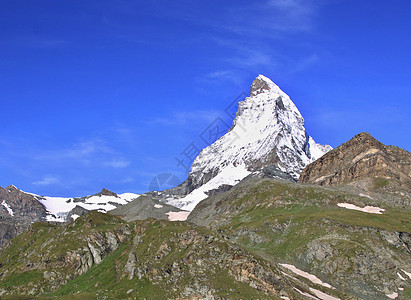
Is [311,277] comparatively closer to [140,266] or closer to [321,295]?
[321,295]

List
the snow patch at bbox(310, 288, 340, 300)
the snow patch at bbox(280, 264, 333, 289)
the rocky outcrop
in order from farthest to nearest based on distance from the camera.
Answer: the snow patch at bbox(280, 264, 333, 289), the snow patch at bbox(310, 288, 340, 300), the rocky outcrop

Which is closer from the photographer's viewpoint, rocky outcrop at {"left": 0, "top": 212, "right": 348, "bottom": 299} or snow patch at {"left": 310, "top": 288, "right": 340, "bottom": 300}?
rocky outcrop at {"left": 0, "top": 212, "right": 348, "bottom": 299}

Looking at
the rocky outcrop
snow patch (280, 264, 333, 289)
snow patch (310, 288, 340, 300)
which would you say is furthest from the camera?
snow patch (280, 264, 333, 289)

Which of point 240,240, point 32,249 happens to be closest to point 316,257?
point 240,240

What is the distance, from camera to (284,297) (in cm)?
9788

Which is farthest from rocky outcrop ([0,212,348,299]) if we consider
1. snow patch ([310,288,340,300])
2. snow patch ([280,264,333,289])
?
snow patch ([280,264,333,289])

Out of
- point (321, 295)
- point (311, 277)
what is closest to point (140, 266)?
point (321, 295)

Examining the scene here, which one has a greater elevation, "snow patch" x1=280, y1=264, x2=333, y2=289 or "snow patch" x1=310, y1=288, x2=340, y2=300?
"snow patch" x1=280, y1=264, x2=333, y2=289

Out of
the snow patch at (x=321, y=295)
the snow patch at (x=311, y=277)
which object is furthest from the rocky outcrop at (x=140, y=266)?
the snow patch at (x=311, y=277)

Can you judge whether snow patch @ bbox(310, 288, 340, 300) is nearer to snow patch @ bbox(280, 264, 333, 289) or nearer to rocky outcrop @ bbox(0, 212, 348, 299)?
rocky outcrop @ bbox(0, 212, 348, 299)

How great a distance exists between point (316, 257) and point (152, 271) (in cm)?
6678

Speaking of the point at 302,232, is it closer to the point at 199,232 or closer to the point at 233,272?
the point at 199,232

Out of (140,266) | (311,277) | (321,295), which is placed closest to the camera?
(140,266)

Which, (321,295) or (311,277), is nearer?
(321,295)
